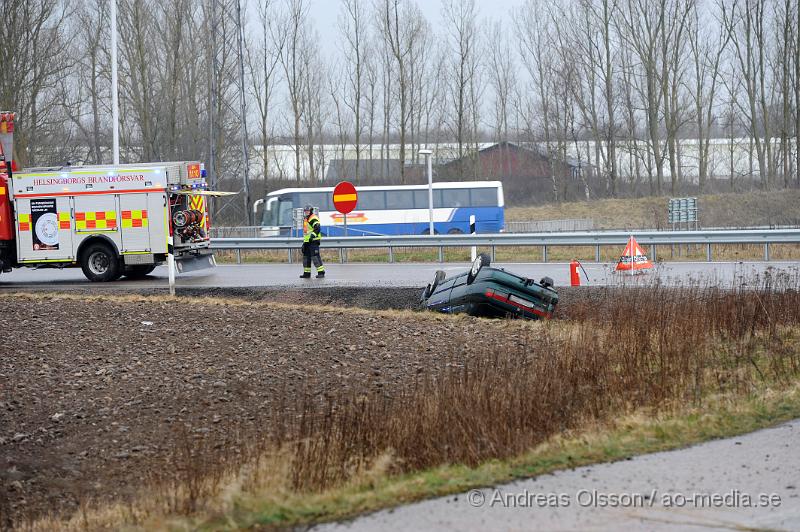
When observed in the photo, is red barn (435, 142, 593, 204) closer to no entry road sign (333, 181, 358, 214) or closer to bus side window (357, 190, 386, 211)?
bus side window (357, 190, 386, 211)

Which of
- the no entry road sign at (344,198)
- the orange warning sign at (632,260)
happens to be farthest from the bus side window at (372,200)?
the orange warning sign at (632,260)

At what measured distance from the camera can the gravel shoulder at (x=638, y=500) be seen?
5.04 metres

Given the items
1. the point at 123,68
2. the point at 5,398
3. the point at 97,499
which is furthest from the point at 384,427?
the point at 123,68

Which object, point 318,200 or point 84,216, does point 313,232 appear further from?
point 318,200

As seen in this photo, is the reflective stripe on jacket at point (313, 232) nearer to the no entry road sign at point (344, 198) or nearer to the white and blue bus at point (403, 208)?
the no entry road sign at point (344, 198)

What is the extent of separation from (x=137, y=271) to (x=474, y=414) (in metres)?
15.6

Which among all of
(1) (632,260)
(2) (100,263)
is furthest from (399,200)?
(1) (632,260)

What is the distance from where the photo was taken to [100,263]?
2008 cm

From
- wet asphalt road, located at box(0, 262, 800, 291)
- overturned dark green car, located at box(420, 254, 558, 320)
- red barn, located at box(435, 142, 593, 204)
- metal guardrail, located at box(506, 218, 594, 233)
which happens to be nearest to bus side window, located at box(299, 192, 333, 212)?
metal guardrail, located at box(506, 218, 594, 233)

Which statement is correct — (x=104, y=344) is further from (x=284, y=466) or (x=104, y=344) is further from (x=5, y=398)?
(x=284, y=466)

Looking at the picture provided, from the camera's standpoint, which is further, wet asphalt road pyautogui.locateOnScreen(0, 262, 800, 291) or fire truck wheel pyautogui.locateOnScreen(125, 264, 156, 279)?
Result: fire truck wheel pyautogui.locateOnScreen(125, 264, 156, 279)

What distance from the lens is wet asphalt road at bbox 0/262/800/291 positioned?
17.7 m

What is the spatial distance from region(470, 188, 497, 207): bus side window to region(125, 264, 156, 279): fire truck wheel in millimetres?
25194

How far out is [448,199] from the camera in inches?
1757
